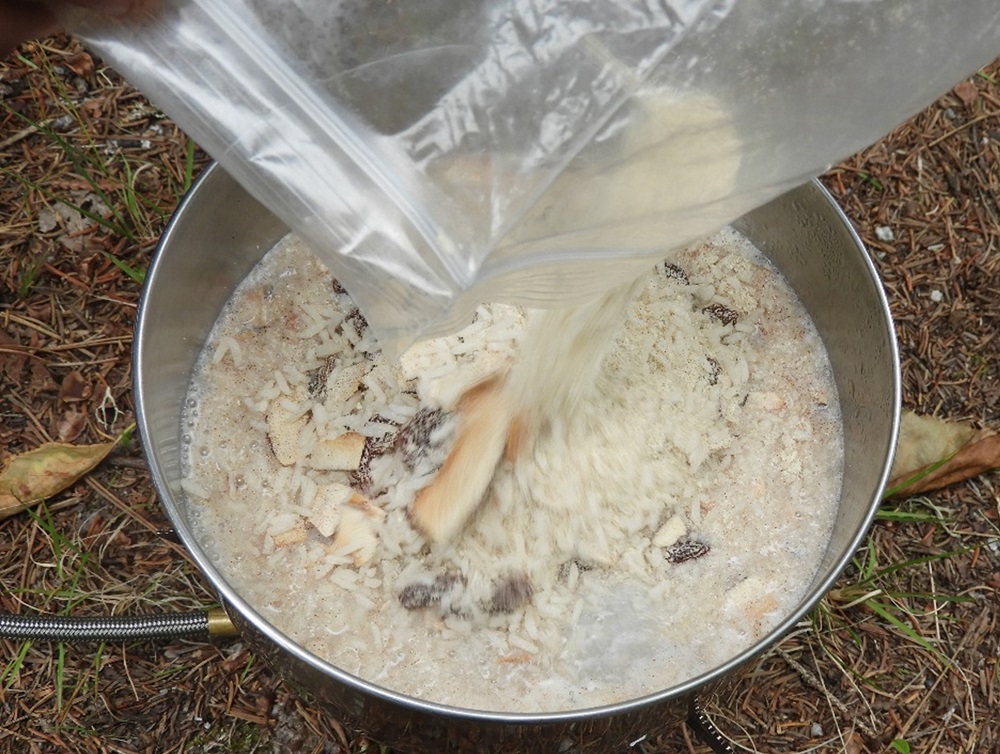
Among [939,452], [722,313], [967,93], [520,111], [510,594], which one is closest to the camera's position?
[520,111]

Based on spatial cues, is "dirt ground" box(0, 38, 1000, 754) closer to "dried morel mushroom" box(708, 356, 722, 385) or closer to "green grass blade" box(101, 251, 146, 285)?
"green grass blade" box(101, 251, 146, 285)

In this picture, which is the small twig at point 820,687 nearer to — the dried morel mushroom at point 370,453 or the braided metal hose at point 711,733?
the braided metal hose at point 711,733

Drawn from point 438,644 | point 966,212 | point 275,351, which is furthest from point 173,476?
point 966,212

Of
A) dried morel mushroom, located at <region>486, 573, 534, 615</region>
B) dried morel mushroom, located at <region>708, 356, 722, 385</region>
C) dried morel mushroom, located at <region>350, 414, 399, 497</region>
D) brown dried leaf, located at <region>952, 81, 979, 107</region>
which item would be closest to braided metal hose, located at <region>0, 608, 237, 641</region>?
dried morel mushroom, located at <region>350, 414, 399, 497</region>

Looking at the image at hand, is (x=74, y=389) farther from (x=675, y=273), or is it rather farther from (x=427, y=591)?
(x=675, y=273)

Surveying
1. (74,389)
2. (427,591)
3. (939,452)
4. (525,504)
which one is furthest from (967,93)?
(74,389)

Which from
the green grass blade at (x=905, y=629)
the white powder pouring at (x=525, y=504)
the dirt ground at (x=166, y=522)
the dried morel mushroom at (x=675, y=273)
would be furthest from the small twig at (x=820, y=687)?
the dried morel mushroom at (x=675, y=273)
